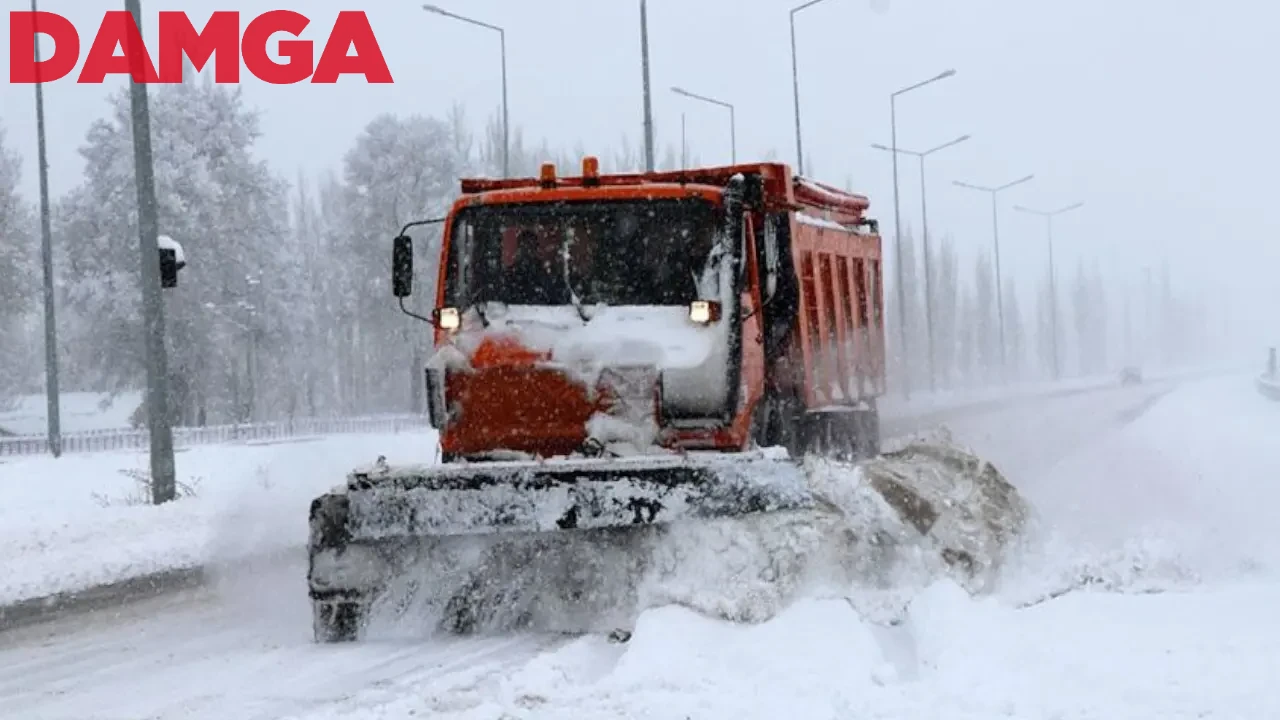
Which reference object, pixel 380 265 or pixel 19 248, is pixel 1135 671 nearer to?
pixel 19 248

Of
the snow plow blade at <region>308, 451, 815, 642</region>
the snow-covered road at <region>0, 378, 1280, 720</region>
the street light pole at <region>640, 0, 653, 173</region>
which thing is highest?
the street light pole at <region>640, 0, 653, 173</region>

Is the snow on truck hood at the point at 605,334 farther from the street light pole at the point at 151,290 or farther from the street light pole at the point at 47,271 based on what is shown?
the street light pole at the point at 47,271

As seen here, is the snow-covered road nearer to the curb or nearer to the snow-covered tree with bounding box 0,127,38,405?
the curb

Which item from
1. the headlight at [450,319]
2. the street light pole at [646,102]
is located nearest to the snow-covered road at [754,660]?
the headlight at [450,319]

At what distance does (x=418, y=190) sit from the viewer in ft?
198

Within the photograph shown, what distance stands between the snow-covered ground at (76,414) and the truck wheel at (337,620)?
49608mm

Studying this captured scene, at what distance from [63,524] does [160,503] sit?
1.32 meters

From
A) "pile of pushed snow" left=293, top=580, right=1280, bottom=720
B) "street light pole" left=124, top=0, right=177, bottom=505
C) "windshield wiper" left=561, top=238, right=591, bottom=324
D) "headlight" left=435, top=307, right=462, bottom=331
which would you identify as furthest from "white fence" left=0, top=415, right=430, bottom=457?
"pile of pushed snow" left=293, top=580, right=1280, bottom=720

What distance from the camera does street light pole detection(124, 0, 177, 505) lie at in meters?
16.4

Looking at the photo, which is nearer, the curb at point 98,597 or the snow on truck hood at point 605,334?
the snow on truck hood at point 605,334

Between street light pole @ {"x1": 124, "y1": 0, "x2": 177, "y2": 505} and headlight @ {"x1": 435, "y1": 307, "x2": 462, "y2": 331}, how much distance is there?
24.3ft

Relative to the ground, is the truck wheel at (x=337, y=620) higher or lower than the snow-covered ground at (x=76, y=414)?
lower

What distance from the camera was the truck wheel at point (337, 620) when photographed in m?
8.60

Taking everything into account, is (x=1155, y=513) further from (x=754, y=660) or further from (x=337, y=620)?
(x=337, y=620)
